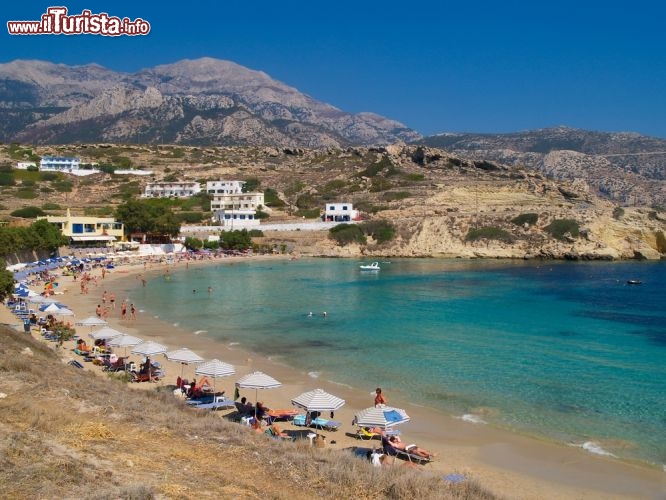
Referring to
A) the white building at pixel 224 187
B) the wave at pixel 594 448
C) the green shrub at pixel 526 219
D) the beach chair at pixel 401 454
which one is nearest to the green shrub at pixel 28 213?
the white building at pixel 224 187

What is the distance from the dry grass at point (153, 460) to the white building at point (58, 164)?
108 metres

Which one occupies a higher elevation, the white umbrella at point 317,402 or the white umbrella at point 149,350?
the white umbrella at point 149,350

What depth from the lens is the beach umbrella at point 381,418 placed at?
13.9 m

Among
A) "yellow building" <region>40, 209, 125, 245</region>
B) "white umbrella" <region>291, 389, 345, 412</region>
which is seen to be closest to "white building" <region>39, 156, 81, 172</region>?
"yellow building" <region>40, 209, 125, 245</region>

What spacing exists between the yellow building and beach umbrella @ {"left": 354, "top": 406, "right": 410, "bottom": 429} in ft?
188

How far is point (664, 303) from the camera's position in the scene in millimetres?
39906

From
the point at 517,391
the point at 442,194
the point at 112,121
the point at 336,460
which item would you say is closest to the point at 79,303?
the point at 517,391

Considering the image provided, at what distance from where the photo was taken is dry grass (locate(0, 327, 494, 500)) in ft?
24.7

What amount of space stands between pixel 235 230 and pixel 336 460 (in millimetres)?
70040

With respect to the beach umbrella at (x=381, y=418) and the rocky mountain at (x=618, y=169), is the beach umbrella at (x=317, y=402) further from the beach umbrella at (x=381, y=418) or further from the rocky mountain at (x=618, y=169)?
the rocky mountain at (x=618, y=169)

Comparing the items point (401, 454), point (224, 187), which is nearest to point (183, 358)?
point (401, 454)

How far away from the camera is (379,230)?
7931 centimetres

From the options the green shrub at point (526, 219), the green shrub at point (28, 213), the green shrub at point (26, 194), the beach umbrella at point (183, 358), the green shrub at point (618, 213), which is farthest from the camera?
the green shrub at point (26, 194)

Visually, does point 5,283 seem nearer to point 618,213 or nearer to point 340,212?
point 340,212
